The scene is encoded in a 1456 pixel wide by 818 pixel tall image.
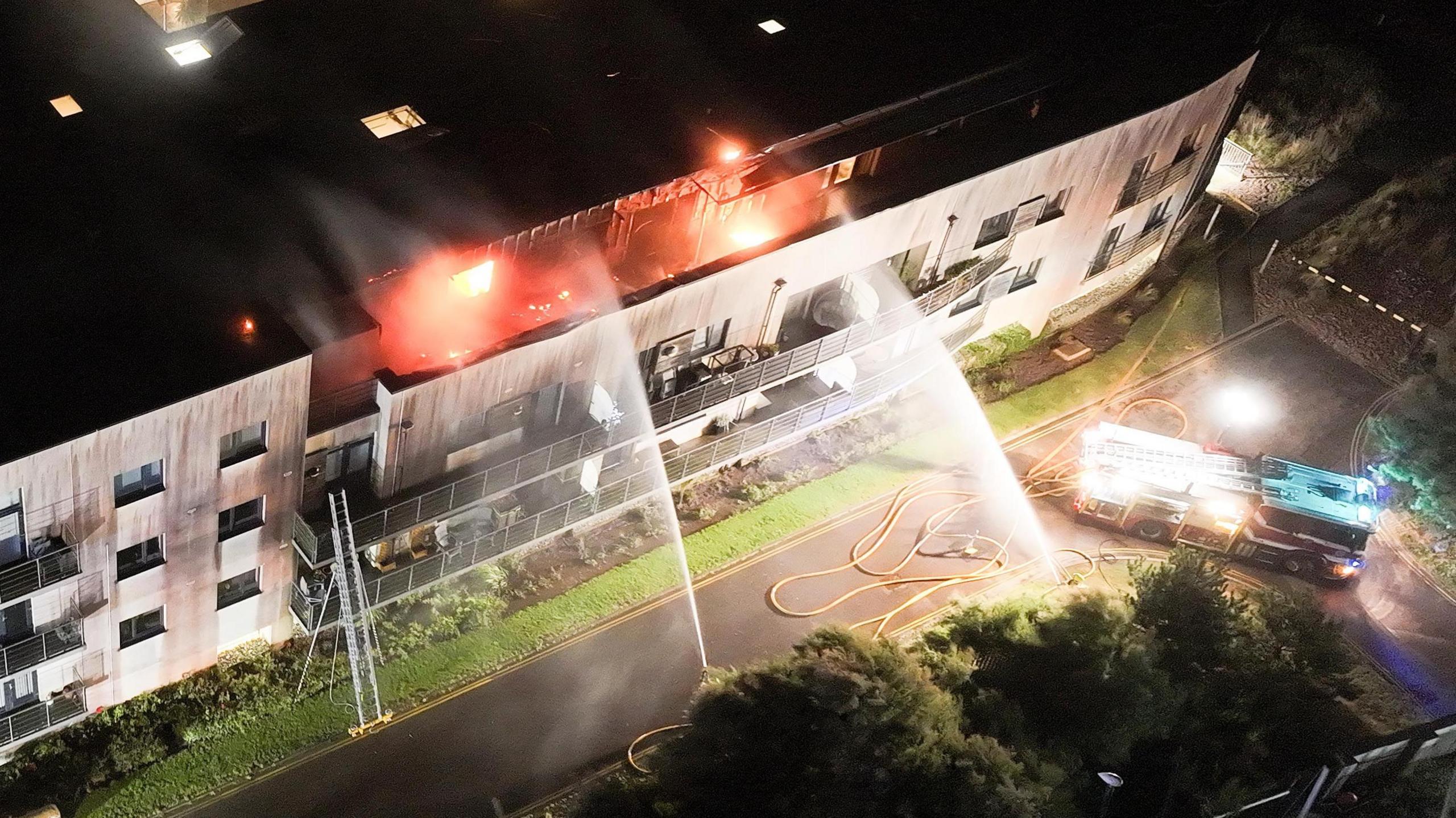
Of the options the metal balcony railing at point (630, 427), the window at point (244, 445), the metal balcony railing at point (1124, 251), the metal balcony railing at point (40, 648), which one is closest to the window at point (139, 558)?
the metal balcony railing at point (40, 648)

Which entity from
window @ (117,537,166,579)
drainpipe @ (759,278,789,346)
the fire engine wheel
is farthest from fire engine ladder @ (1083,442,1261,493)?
window @ (117,537,166,579)

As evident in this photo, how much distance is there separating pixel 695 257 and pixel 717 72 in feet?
21.0

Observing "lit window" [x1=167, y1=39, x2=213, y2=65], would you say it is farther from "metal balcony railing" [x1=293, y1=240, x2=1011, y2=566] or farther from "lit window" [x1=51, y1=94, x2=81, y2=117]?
"metal balcony railing" [x1=293, y1=240, x2=1011, y2=566]

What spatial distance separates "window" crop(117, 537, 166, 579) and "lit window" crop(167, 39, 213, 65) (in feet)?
45.4

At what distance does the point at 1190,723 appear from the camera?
36.3 meters

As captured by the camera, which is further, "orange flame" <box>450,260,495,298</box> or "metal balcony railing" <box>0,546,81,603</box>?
"orange flame" <box>450,260,495,298</box>

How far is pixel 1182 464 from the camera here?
143 ft

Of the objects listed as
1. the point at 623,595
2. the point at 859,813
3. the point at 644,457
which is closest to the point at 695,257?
the point at 644,457

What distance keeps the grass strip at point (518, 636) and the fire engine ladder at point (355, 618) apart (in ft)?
1.46

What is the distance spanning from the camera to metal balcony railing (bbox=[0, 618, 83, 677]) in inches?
1225

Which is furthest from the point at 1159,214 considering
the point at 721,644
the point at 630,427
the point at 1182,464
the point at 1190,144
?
the point at 630,427

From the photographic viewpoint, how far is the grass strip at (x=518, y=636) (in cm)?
3481

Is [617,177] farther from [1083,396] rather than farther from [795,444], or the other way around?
[1083,396]

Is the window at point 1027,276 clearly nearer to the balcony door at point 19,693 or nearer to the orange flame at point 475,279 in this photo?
the orange flame at point 475,279
